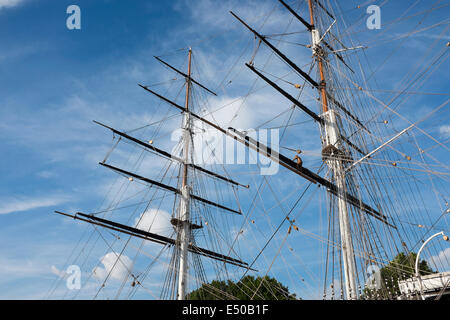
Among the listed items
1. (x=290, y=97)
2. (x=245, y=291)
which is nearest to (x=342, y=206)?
(x=290, y=97)

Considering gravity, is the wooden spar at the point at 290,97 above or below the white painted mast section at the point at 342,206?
above

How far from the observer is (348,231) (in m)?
12.7

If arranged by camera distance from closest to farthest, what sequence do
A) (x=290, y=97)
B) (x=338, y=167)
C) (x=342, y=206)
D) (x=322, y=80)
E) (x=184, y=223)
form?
(x=342, y=206)
(x=338, y=167)
(x=290, y=97)
(x=322, y=80)
(x=184, y=223)

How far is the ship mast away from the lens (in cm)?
1179

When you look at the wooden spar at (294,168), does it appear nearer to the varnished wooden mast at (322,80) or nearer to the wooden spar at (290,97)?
the wooden spar at (290,97)

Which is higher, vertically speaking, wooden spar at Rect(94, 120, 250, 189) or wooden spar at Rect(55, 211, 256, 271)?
wooden spar at Rect(94, 120, 250, 189)

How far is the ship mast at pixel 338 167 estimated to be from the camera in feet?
38.7

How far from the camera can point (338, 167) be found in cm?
1461

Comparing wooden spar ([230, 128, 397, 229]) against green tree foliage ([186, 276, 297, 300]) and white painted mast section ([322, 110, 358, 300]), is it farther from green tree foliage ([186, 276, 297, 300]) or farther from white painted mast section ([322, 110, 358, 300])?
green tree foliage ([186, 276, 297, 300])

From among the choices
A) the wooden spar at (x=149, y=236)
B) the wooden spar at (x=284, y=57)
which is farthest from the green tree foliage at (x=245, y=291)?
the wooden spar at (x=284, y=57)

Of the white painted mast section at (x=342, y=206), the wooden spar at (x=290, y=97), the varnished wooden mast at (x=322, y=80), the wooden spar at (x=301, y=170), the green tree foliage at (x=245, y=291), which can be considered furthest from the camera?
the green tree foliage at (x=245, y=291)

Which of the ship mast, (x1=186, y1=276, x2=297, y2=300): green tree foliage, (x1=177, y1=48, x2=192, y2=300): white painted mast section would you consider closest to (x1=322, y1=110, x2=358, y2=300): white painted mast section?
the ship mast

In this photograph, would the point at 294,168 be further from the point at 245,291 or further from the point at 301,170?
the point at 245,291

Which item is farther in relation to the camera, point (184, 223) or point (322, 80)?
point (184, 223)
